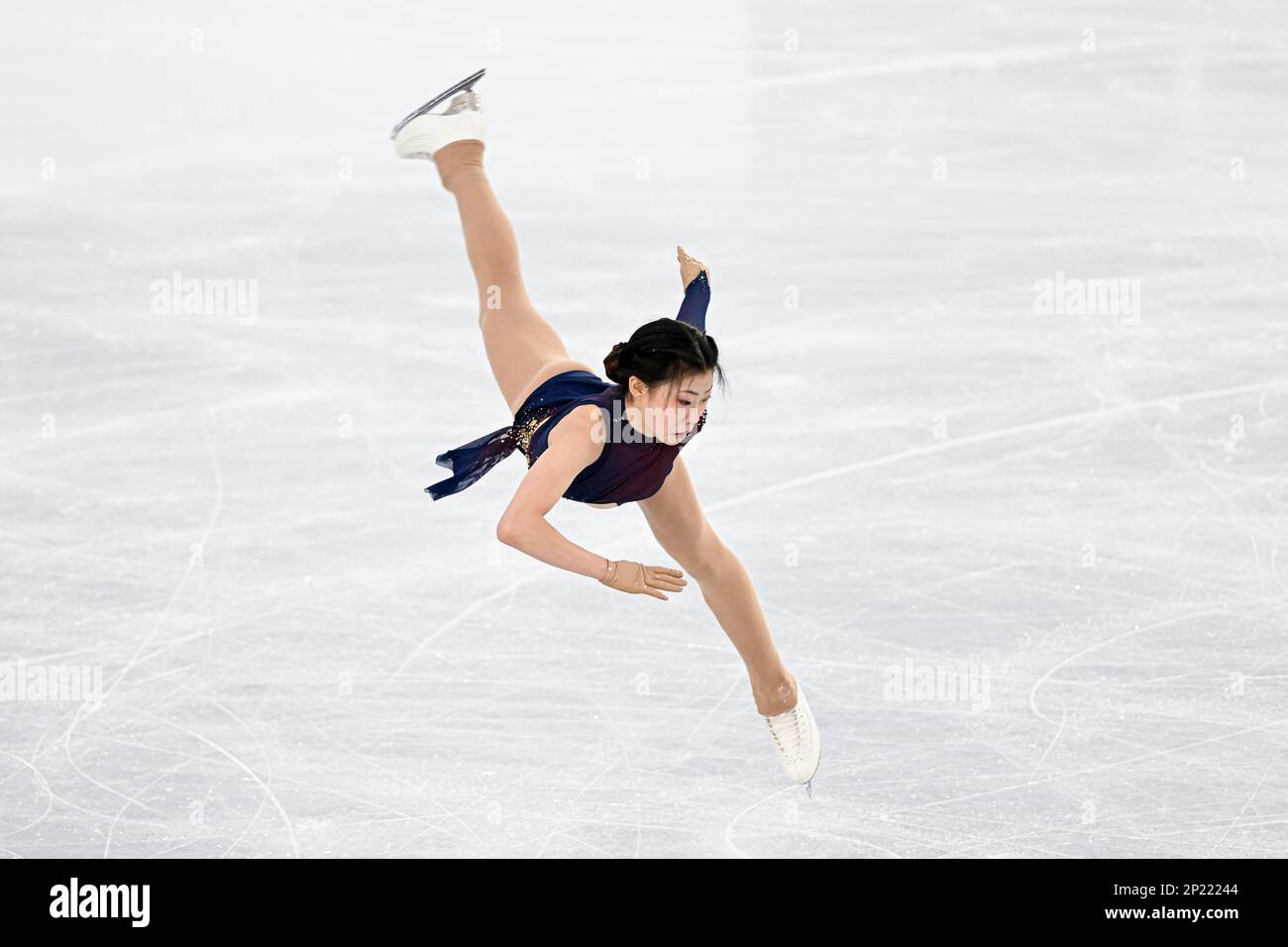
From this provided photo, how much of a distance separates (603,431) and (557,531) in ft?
1.04

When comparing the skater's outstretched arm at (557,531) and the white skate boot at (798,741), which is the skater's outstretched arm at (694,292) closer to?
the skater's outstretched arm at (557,531)

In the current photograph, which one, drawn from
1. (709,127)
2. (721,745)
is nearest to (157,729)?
(721,745)

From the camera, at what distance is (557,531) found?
3.77 metres

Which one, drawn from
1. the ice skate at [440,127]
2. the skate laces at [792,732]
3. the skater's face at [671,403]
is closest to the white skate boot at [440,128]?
the ice skate at [440,127]

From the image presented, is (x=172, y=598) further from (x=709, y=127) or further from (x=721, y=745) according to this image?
(x=709, y=127)

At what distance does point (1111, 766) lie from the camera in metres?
4.79

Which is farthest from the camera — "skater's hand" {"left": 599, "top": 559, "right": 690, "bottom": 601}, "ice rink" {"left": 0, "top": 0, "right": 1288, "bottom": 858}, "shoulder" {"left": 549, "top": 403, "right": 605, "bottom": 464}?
"ice rink" {"left": 0, "top": 0, "right": 1288, "bottom": 858}

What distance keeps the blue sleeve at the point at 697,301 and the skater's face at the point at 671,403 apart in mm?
374

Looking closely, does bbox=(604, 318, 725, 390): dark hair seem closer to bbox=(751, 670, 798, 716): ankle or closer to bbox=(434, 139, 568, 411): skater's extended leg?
bbox=(434, 139, 568, 411): skater's extended leg

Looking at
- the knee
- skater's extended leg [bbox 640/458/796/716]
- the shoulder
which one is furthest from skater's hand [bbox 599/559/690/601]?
the knee

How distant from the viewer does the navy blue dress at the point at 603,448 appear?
4004mm

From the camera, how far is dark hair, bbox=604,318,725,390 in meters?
3.85

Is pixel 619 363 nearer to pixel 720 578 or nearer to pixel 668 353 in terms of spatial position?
pixel 668 353

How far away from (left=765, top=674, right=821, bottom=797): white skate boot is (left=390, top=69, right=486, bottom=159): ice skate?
1.88 m
